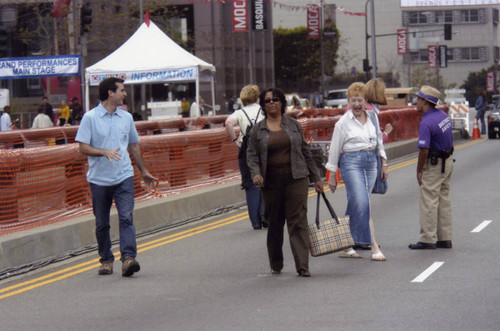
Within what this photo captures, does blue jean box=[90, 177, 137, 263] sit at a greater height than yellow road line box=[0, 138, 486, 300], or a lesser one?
greater

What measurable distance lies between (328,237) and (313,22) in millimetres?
61167

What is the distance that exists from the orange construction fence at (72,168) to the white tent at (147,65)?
5.02 m

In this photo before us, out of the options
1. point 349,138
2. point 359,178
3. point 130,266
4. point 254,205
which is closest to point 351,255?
point 359,178

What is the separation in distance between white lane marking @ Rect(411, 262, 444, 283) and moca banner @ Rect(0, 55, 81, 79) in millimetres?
18120

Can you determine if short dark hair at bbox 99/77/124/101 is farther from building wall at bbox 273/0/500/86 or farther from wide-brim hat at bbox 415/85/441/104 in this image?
building wall at bbox 273/0/500/86

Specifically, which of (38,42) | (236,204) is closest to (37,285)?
(236,204)

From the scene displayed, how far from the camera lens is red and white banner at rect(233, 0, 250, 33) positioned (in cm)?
5662

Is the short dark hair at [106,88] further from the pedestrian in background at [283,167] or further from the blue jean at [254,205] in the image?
the blue jean at [254,205]


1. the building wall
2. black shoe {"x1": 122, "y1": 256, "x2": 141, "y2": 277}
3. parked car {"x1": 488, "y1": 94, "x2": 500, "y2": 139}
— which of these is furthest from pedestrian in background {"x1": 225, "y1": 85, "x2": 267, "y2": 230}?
the building wall

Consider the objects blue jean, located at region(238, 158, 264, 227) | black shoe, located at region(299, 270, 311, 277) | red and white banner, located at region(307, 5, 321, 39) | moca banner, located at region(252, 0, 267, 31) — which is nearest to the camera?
black shoe, located at region(299, 270, 311, 277)

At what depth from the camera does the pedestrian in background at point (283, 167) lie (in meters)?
9.53

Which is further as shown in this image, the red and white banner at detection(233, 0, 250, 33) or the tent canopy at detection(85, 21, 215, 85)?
the red and white banner at detection(233, 0, 250, 33)

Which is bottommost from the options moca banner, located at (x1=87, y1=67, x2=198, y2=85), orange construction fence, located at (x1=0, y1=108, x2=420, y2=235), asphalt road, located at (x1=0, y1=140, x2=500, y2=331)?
asphalt road, located at (x1=0, y1=140, x2=500, y2=331)

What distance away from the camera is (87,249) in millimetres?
12156
